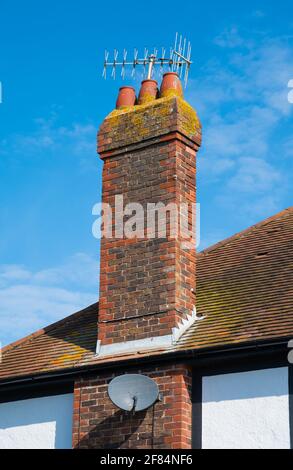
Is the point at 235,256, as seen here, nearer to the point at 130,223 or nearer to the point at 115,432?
the point at 130,223

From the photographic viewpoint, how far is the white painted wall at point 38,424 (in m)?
11.6

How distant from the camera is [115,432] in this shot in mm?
11016

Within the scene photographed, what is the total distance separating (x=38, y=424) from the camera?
463 inches

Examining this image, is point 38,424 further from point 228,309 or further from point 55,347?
point 228,309

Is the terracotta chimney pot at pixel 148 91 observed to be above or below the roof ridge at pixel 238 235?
above

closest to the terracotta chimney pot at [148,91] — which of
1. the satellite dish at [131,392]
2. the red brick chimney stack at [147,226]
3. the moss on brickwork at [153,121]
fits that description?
the red brick chimney stack at [147,226]

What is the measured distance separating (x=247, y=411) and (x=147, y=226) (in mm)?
2909

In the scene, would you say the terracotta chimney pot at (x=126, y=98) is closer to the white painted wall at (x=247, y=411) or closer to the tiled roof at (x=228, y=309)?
the tiled roof at (x=228, y=309)

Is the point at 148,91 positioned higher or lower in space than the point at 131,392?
higher

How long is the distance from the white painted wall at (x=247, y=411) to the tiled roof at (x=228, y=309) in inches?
17.1

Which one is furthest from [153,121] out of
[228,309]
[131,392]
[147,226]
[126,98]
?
[131,392]

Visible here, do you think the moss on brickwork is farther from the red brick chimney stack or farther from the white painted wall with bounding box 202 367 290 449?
the white painted wall with bounding box 202 367 290 449

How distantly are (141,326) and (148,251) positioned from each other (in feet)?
3.21
